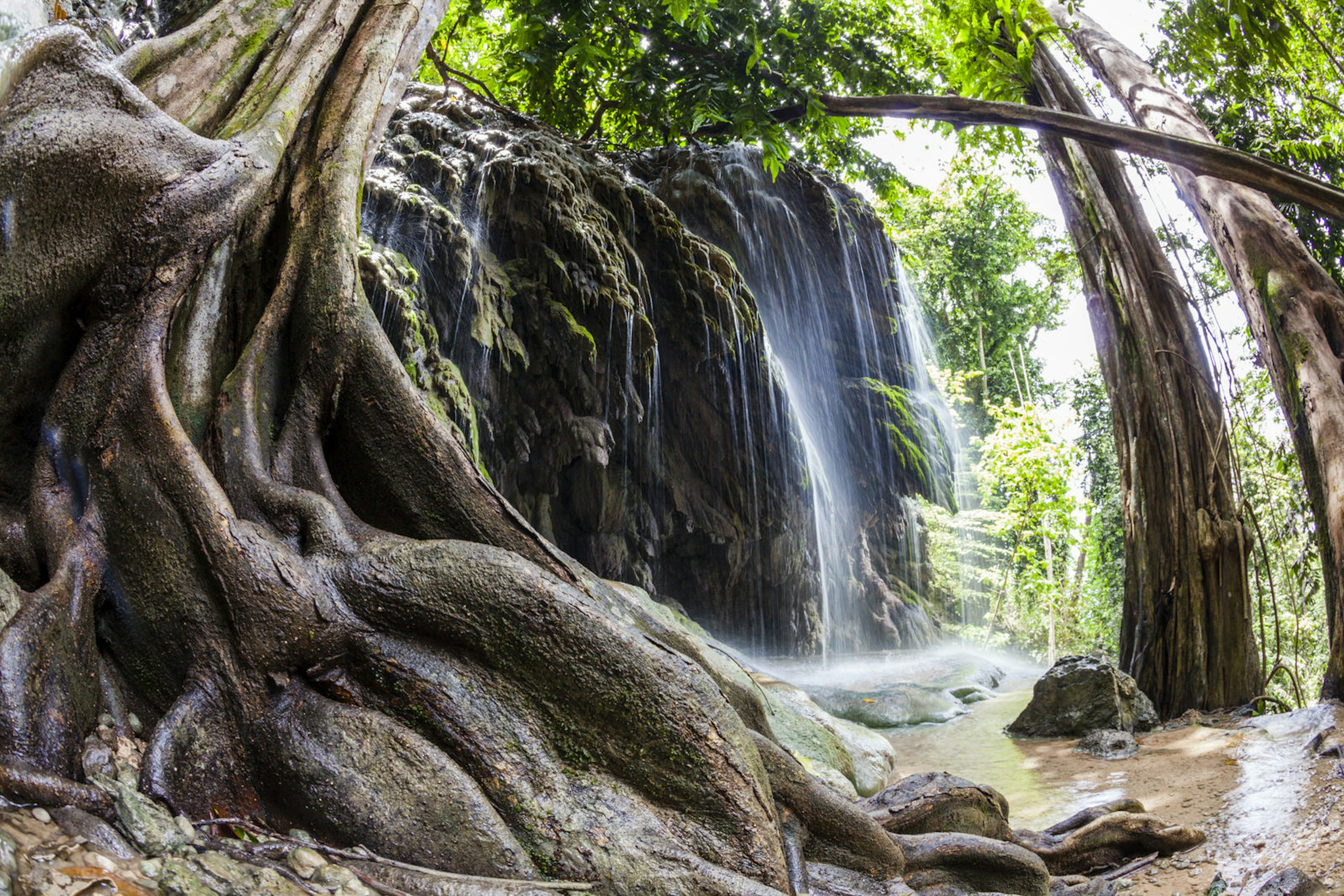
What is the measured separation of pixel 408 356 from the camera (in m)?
6.54

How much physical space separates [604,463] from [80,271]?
7.30 m

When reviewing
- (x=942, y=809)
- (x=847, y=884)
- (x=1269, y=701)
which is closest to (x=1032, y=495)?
(x=1269, y=701)

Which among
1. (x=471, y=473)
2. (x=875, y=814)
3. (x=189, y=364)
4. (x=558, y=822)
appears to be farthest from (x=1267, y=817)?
(x=189, y=364)

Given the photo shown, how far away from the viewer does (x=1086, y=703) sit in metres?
6.30

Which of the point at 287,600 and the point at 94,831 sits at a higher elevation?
the point at 287,600

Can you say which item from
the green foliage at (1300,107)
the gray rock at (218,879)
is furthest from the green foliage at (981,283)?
the gray rock at (218,879)

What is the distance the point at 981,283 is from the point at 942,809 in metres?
26.3

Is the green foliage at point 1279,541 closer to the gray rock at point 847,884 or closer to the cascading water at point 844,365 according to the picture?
the gray rock at point 847,884

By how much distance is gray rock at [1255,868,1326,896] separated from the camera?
239 centimetres

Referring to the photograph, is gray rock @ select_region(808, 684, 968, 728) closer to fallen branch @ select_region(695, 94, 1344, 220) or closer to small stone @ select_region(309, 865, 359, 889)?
fallen branch @ select_region(695, 94, 1344, 220)

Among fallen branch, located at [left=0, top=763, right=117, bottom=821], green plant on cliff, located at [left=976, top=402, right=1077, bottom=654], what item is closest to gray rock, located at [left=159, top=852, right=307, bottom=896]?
fallen branch, located at [left=0, top=763, right=117, bottom=821]

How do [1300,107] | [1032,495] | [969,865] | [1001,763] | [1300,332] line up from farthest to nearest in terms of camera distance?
[1032,495] → [1300,107] → [1001,763] → [1300,332] → [969,865]

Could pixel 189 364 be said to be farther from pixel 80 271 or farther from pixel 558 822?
pixel 558 822

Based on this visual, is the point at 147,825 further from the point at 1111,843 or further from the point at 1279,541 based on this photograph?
the point at 1279,541
